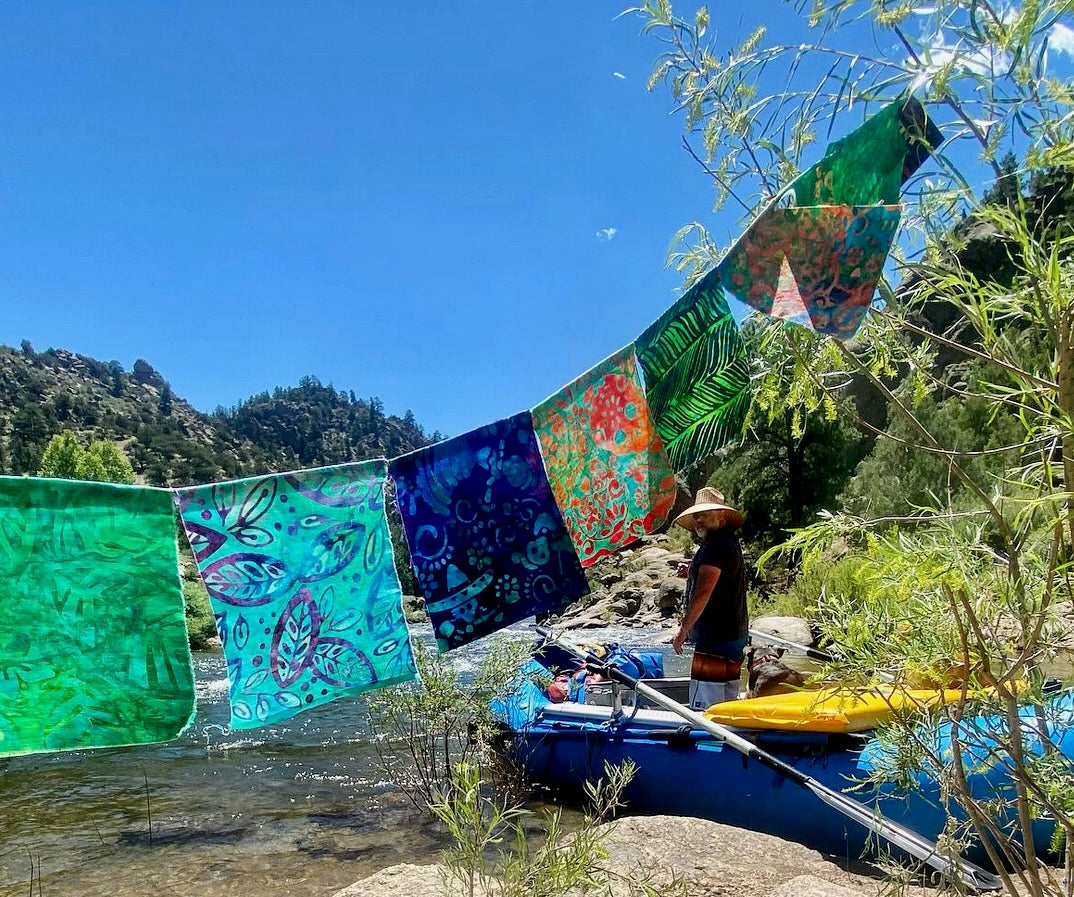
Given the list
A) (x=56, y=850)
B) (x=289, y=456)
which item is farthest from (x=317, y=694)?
(x=289, y=456)

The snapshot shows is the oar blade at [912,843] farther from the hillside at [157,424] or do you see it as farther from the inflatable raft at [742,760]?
the hillside at [157,424]

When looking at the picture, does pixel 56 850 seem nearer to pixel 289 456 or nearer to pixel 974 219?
pixel 974 219

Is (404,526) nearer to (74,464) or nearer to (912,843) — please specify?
(912,843)

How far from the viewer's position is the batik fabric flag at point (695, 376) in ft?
12.6

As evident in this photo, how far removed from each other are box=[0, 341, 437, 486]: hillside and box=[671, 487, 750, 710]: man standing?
71717 millimetres

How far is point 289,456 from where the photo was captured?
146m

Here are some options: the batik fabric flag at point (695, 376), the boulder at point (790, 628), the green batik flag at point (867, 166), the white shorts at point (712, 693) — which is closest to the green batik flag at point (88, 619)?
the batik fabric flag at point (695, 376)

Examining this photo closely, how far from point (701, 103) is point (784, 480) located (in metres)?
28.8

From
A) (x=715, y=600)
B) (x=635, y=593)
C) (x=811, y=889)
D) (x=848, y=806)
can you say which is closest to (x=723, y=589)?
(x=715, y=600)

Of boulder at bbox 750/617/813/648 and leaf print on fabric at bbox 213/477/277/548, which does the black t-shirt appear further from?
boulder at bbox 750/617/813/648

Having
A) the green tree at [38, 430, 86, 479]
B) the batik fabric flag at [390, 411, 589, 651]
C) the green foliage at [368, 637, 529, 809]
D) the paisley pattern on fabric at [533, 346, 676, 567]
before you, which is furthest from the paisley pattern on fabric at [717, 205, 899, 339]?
the green tree at [38, 430, 86, 479]

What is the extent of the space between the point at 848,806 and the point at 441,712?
3912mm

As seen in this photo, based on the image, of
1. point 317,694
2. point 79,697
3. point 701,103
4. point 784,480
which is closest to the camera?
point 701,103

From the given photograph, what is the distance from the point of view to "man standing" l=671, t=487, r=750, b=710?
18.6 ft
